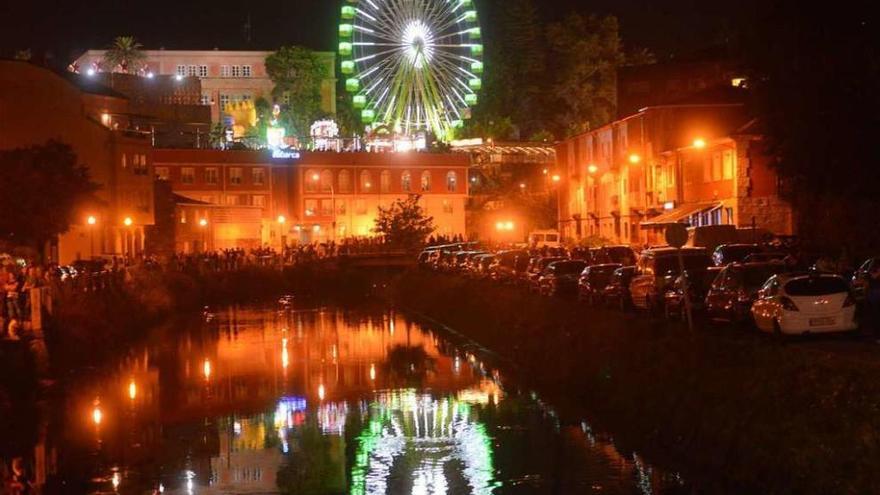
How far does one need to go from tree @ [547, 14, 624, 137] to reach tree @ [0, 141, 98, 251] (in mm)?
86696

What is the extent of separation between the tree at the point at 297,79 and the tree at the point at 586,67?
2931cm

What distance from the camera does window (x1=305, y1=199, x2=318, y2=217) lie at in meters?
117

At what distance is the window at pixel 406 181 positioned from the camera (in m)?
119

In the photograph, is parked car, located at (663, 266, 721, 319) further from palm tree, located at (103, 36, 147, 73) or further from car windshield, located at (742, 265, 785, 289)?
palm tree, located at (103, 36, 147, 73)

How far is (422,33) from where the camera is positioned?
91438 mm

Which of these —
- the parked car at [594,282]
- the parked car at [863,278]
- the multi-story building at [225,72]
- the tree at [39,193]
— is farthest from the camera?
the multi-story building at [225,72]

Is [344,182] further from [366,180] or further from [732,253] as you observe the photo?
[732,253]

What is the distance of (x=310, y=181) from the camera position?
11719cm

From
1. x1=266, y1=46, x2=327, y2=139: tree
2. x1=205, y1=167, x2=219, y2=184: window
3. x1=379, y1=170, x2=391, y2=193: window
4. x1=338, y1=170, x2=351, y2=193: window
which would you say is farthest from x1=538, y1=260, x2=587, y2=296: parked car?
x1=266, y1=46, x2=327, y2=139: tree

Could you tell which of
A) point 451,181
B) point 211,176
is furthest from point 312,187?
point 451,181

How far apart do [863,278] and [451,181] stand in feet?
287

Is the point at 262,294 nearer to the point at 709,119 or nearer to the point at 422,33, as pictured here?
the point at 422,33

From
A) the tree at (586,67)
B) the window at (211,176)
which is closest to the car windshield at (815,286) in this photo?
the window at (211,176)

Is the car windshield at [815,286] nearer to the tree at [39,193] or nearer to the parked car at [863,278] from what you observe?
the parked car at [863,278]
